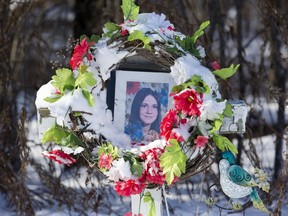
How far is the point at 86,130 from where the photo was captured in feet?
11.1

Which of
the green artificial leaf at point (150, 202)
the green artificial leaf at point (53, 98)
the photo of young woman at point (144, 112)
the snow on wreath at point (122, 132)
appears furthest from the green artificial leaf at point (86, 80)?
the green artificial leaf at point (150, 202)

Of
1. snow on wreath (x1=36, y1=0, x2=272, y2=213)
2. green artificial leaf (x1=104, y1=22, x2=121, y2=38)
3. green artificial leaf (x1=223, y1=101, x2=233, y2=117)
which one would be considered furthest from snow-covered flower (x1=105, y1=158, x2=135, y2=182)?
green artificial leaf (x1=104, y1=22, x2=121, y2=38)

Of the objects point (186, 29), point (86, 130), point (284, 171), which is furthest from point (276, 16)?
point (86, 130)

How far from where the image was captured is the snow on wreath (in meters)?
3.21

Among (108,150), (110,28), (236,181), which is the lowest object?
(236,181)

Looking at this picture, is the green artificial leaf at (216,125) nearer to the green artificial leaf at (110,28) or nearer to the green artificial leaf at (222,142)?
the green artificial leaf at (222,142)

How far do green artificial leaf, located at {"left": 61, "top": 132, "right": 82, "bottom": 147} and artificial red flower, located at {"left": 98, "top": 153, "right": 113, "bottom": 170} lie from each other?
0.47ft

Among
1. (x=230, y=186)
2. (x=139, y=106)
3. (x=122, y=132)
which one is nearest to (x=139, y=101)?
(x=139, y=106)

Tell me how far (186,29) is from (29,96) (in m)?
1.55

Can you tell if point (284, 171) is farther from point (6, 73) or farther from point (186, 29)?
point (6, 73)

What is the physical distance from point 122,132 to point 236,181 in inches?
22.5

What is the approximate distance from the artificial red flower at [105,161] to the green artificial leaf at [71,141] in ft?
0.47

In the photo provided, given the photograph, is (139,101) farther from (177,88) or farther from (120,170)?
(120,170)

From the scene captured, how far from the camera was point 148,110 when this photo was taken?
11.3 ft
